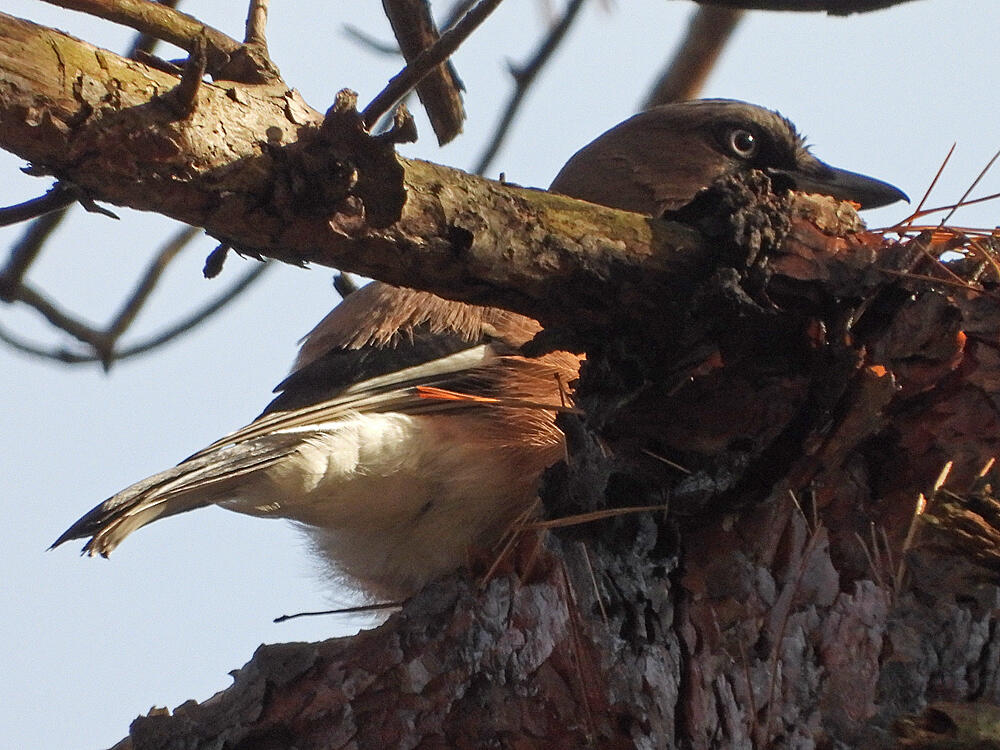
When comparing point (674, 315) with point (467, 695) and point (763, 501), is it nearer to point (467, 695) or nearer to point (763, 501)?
point (763, 501)

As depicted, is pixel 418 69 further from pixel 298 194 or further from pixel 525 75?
pixel 525 75

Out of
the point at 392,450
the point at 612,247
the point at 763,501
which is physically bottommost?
the point at 392,450

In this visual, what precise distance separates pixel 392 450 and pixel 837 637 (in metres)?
1.39

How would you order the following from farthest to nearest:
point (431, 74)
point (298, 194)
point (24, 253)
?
point (24, 253)
point (431, 74)
point (298, 194)

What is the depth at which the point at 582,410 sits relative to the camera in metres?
2.12

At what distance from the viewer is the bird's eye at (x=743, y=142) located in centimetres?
397

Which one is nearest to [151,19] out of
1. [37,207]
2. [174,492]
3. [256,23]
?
[256,23]

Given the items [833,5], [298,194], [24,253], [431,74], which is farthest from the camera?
[24,253]

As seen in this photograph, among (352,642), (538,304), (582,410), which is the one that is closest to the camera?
(538,304)

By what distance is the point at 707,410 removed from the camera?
6.78 feet

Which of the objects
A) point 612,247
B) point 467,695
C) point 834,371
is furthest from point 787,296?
point 467,695

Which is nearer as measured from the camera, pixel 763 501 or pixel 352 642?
pixel 763 501

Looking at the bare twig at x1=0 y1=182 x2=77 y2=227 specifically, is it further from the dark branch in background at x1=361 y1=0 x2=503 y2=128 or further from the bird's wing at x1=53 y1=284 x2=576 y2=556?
the bird's wing at x1=53 y1=284 x2=576 y2=556

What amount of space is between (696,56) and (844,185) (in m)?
0.64
